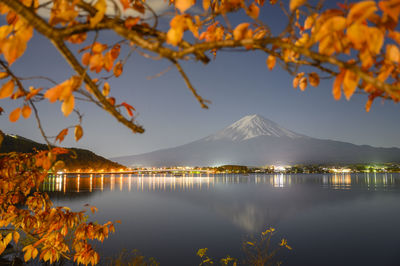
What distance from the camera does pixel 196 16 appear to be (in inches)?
53.8

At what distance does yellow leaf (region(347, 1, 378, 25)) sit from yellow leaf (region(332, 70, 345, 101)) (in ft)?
0.60

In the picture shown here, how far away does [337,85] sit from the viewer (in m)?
0.96

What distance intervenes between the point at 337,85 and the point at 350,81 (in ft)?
0.18

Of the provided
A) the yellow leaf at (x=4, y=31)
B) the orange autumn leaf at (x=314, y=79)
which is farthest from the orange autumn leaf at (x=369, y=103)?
the yellow leaf at (x=4, y=31)

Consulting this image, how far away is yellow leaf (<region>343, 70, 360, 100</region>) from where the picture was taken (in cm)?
91

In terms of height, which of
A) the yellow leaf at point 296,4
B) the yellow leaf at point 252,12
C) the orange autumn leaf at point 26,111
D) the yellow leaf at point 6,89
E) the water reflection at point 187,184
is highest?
the yellow leaf at point 252,12

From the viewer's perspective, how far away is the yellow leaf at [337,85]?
3.08ft

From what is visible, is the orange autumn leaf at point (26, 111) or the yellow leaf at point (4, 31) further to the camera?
the orange autumn leaf at point (26, 111)

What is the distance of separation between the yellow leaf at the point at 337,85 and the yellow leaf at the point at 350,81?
0.02 metres

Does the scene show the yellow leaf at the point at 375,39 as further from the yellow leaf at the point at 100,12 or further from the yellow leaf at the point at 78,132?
the yellow leaf at the point at 78,132

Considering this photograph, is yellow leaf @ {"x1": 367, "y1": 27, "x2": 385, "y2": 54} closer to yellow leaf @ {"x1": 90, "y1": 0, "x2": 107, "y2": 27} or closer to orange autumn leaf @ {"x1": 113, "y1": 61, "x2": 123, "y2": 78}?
yellow leaf @ {"x1": 90, "y1": 0, "x2": 107, "y2": 27}

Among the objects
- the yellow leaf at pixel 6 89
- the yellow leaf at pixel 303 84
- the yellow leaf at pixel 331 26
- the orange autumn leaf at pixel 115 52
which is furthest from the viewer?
the yellow leaf at pixel 303 84

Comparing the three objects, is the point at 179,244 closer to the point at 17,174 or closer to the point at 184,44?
the point at 17,174

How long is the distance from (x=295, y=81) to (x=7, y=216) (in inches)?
147
